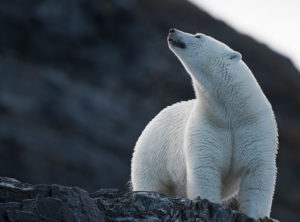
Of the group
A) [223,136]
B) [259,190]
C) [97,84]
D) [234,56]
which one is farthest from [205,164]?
[97,84]

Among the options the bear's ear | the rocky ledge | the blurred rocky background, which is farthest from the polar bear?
the blurred rocky background

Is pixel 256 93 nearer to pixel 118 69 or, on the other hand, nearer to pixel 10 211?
pixel 10 211

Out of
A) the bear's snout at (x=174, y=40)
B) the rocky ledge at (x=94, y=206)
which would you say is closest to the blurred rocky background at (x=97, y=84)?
the bear's snout at (x=174, y=40)

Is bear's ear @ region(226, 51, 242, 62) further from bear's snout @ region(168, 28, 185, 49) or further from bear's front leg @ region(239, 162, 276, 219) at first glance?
bear's front leg @ region(239, 162, 276, 219)

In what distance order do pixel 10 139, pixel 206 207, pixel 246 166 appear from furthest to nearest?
pixel 10 139 < pixel 246 166 < pixel 206 207

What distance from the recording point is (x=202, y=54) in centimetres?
1035

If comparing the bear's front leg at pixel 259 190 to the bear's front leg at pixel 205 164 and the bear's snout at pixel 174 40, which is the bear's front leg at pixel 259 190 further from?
the bear's snout at pixel 174 40

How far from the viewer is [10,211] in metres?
7.47

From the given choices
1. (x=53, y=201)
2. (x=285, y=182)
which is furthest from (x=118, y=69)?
(x=53, y=201)

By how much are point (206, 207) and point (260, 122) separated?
176cm

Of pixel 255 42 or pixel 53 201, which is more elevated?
pixel 255 42

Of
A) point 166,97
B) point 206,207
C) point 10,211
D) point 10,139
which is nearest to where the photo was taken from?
point 10,211

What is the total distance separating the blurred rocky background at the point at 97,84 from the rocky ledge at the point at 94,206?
20.0m

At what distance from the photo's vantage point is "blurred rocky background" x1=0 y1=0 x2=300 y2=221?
30.1 meters
